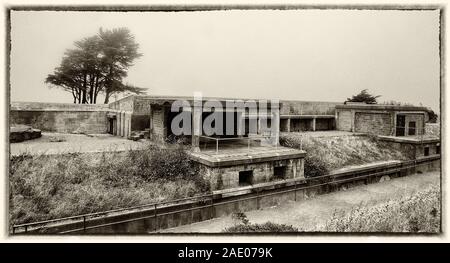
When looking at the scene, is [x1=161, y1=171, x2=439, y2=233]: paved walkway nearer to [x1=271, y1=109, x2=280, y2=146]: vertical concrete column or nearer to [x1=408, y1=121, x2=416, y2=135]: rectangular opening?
[x1=271, y1=109, x2=280, y2=146]: vertical concrete column

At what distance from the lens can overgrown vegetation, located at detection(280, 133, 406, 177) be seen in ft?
52.6

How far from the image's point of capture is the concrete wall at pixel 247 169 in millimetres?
11367

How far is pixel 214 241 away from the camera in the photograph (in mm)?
6766

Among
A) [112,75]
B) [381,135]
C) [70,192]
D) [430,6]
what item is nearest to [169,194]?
[70,192]

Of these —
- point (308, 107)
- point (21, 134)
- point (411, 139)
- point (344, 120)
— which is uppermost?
point (308, 107)

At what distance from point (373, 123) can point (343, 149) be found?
16.2 feet

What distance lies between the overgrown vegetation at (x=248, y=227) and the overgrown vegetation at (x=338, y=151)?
213 inches

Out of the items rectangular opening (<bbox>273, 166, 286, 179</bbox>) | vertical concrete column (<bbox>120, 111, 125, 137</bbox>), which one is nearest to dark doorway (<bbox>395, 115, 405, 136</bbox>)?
rectangular opening (<bbox>273, 166, 286, 179</bbox>)

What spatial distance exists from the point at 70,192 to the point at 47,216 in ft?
3.72

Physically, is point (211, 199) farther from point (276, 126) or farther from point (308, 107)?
point (308, 107)

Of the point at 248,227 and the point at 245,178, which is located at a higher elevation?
the point at 245,178

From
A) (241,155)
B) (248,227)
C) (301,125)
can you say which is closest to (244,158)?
(241,155)

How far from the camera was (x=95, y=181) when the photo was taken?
10.4m

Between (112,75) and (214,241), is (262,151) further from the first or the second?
(112,75)
